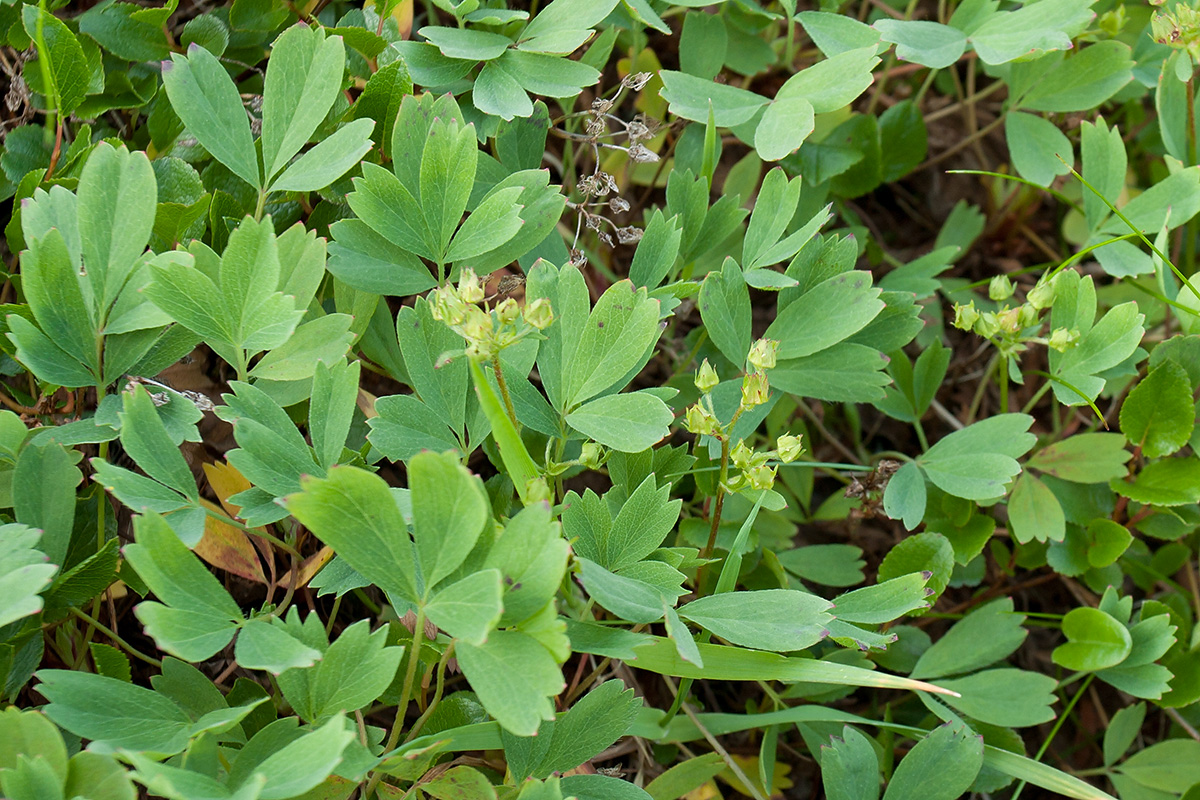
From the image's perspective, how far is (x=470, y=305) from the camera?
78 centimetres

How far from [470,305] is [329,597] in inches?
19.5

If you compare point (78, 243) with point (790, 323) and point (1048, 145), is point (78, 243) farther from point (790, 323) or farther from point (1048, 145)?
point (1048, 145)

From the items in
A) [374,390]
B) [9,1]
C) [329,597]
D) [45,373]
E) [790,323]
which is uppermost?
[9,1]

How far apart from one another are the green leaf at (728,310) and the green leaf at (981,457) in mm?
281

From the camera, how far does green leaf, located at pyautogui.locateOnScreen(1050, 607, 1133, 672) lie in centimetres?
106

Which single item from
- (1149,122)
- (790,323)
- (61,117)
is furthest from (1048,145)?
(61,117)

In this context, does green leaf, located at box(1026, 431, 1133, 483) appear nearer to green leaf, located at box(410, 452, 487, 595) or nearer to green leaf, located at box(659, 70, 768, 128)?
green leaf, located at box(659, 70, 768, 128)

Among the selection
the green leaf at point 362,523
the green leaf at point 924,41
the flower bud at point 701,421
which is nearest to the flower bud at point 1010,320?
the green leaf at point 924,41

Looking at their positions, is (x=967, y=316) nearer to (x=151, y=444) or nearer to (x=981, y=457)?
(x=981, y=457)

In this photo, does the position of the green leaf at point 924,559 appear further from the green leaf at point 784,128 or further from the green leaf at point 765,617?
the green leaf at point 784,128

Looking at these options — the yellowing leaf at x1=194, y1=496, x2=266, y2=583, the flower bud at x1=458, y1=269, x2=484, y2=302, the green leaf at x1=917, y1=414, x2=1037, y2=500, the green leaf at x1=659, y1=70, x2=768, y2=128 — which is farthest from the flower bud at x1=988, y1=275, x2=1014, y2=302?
the yellowing leaf at x1=194, y1=496, x2=266, y2=583

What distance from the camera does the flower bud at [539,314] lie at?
2.57 ft

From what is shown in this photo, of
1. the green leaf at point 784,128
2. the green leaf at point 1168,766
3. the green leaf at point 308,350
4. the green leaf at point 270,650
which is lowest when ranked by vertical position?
the green leaf at point 1168,766

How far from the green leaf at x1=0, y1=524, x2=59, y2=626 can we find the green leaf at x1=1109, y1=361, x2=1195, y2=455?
115 cm
